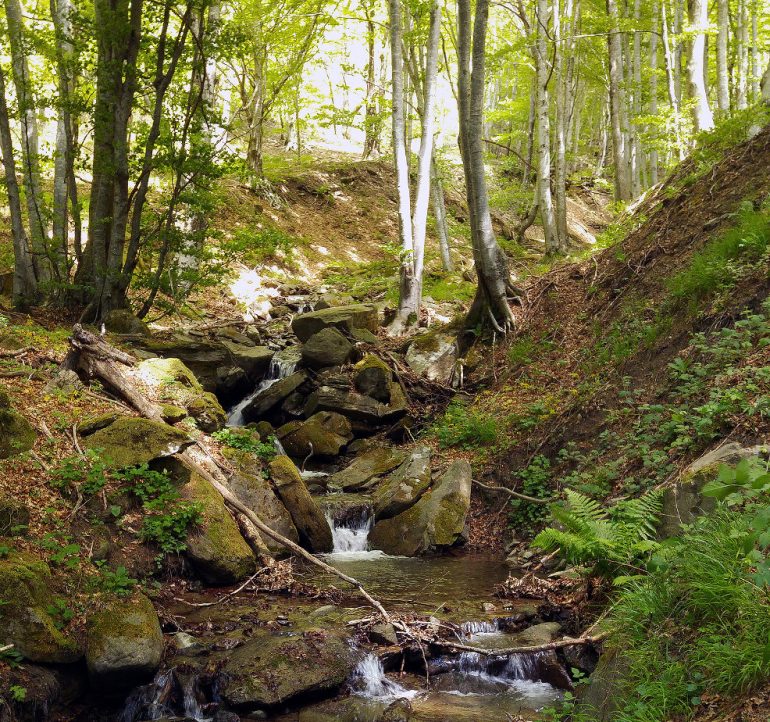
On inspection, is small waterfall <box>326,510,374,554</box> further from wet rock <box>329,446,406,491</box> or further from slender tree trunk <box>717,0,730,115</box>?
slender tree trunk <box>717,0,730,115</box>

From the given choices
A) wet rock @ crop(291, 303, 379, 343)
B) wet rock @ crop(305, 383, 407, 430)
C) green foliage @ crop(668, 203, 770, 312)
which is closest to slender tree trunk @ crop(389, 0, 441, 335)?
wet rock @ crop(291, 303, 379, 343)

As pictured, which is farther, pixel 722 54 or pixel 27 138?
pixel 722 54

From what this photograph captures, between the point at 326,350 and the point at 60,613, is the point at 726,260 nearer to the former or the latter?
the point at 326,350

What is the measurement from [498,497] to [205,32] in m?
8.85

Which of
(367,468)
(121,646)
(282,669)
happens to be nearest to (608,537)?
(282,669)

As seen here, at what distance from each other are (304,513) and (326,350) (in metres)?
4.44

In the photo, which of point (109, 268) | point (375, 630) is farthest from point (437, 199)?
point (375, 630)

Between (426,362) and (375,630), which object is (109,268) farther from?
(375,630)

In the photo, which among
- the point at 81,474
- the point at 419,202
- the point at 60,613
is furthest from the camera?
the point at 419,202

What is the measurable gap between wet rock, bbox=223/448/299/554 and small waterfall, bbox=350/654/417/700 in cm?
245

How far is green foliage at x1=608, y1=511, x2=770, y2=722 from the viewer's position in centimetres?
289

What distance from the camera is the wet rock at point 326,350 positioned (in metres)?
11.9

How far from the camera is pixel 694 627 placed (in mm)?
3334

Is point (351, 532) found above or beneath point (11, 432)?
beneath
